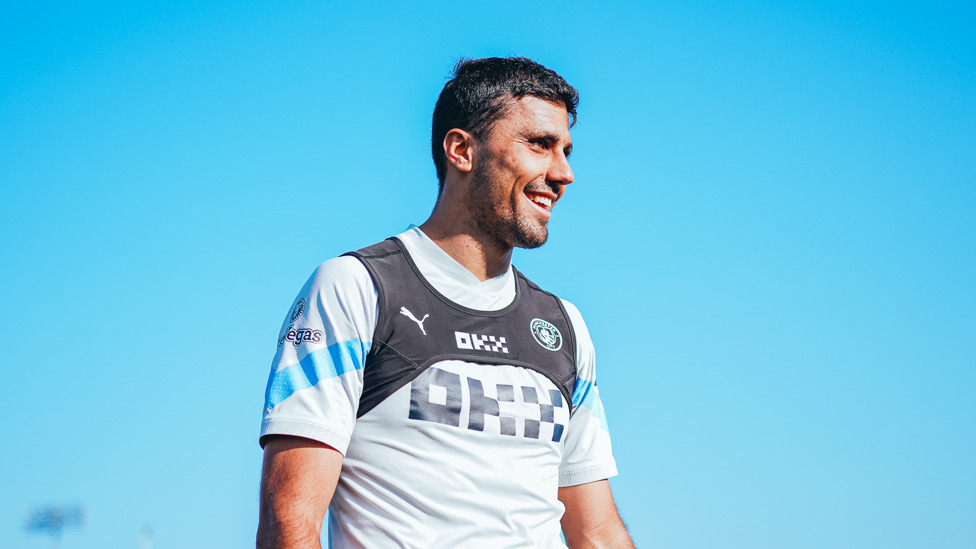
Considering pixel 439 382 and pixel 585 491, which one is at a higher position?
pixel 439 382

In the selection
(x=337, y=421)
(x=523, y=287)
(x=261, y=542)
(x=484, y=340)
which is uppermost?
(x=523, y=287)

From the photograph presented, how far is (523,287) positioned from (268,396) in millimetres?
1466

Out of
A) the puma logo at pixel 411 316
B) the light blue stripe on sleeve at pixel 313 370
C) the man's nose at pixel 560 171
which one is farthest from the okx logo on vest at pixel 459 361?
the man's nose at pixel 560 171

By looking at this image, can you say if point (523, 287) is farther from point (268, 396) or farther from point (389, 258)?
point (268, 396)

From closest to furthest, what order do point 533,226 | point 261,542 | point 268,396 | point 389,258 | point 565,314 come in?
point 261,542 → point 268,396 → point 389,258 → point 533,226 → point 565,314

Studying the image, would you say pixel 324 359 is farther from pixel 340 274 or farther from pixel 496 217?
pixel 496 217

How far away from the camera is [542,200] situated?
3.99 m

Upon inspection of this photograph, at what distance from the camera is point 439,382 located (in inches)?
132

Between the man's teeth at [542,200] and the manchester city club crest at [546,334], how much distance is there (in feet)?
1.79

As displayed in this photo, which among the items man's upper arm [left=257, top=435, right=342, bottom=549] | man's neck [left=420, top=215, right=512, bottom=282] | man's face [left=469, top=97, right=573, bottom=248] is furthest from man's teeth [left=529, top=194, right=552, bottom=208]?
man's upper arm [left=257, top=435, right=342, bottom=549]

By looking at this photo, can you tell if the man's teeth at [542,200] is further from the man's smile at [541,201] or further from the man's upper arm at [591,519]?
the man's upper arm at [591,519]

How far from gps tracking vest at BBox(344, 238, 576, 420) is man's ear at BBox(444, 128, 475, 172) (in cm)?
54

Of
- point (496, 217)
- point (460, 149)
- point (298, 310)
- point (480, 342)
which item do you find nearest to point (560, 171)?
point (496, 217)

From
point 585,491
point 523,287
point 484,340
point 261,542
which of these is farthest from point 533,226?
point 261,542
